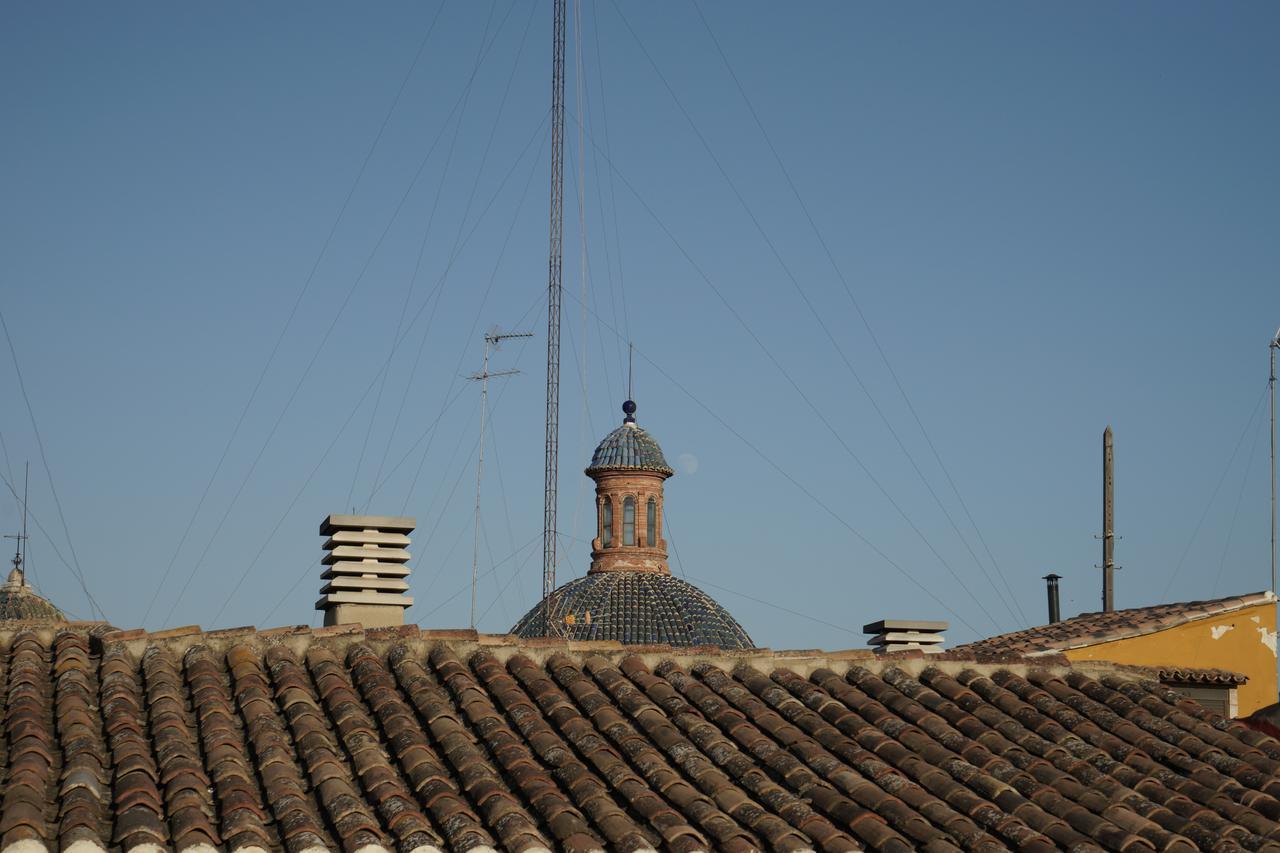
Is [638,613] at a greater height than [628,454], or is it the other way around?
[628,454]

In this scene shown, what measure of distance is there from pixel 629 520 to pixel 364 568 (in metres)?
31.7

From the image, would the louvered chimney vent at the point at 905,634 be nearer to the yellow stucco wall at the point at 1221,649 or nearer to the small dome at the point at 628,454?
the yellow stucco wall at the point at 1221,649

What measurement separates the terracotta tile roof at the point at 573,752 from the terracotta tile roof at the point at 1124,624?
677 centimetres

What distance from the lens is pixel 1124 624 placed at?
1947 centimetres

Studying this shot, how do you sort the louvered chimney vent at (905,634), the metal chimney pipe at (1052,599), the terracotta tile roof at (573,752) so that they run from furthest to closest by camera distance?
the metal chimney pipe at (1052,599), the louvered chimney vent at (905,634), the terracotta tile roof at (573,752)

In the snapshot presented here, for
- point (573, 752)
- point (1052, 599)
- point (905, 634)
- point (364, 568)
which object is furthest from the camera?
point (1052, 599)

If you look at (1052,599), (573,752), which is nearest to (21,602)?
(1052,599)

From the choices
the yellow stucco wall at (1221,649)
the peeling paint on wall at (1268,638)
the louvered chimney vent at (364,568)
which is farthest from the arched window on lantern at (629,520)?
the louvered chimney vent at (364,568)

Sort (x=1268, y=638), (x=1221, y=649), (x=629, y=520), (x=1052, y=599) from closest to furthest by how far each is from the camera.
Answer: (x=1221, y=649)
(x=1268, y=638)
(x=1052, y=599)
(x=629, y=520)

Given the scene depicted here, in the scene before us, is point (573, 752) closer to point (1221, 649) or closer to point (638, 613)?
point (1221, 649)

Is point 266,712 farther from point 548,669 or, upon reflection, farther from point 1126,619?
point 1126,619

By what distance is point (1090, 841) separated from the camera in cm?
928

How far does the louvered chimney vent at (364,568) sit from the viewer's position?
49.7 feet

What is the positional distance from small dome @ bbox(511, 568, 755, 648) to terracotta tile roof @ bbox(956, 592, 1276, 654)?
879 inches
